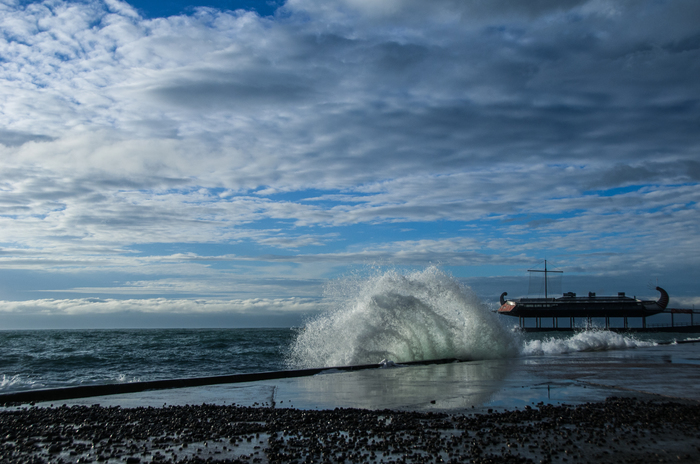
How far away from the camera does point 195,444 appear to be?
5086 millimetres

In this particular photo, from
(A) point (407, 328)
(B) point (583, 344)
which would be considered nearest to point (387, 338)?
(A) point (407, 328)

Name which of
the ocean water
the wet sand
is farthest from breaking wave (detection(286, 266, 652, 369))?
the wet sand

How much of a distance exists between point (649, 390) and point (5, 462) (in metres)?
9.62

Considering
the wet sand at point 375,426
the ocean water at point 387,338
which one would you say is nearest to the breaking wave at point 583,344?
the ocean water at point 387,338

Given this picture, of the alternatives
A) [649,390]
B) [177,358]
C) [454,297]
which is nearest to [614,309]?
[454,297]

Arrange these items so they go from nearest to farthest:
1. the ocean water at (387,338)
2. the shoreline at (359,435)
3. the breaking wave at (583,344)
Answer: the shoreline at (359,435) < the ocean water at (387,338) < the breaking wave at (583,344)

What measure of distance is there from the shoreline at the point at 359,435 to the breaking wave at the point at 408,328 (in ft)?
36.8

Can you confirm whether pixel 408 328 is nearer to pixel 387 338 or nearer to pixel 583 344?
pixel 387 338

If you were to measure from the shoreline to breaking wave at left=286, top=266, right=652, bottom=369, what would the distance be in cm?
1122

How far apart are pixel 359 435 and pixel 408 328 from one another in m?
14.0

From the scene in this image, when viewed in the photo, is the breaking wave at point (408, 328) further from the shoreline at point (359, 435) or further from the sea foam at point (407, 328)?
the shoreline at point (359, 435)

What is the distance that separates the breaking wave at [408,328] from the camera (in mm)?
18203

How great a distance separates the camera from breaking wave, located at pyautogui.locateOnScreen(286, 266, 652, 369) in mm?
18203

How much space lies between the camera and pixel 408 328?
19.0m
